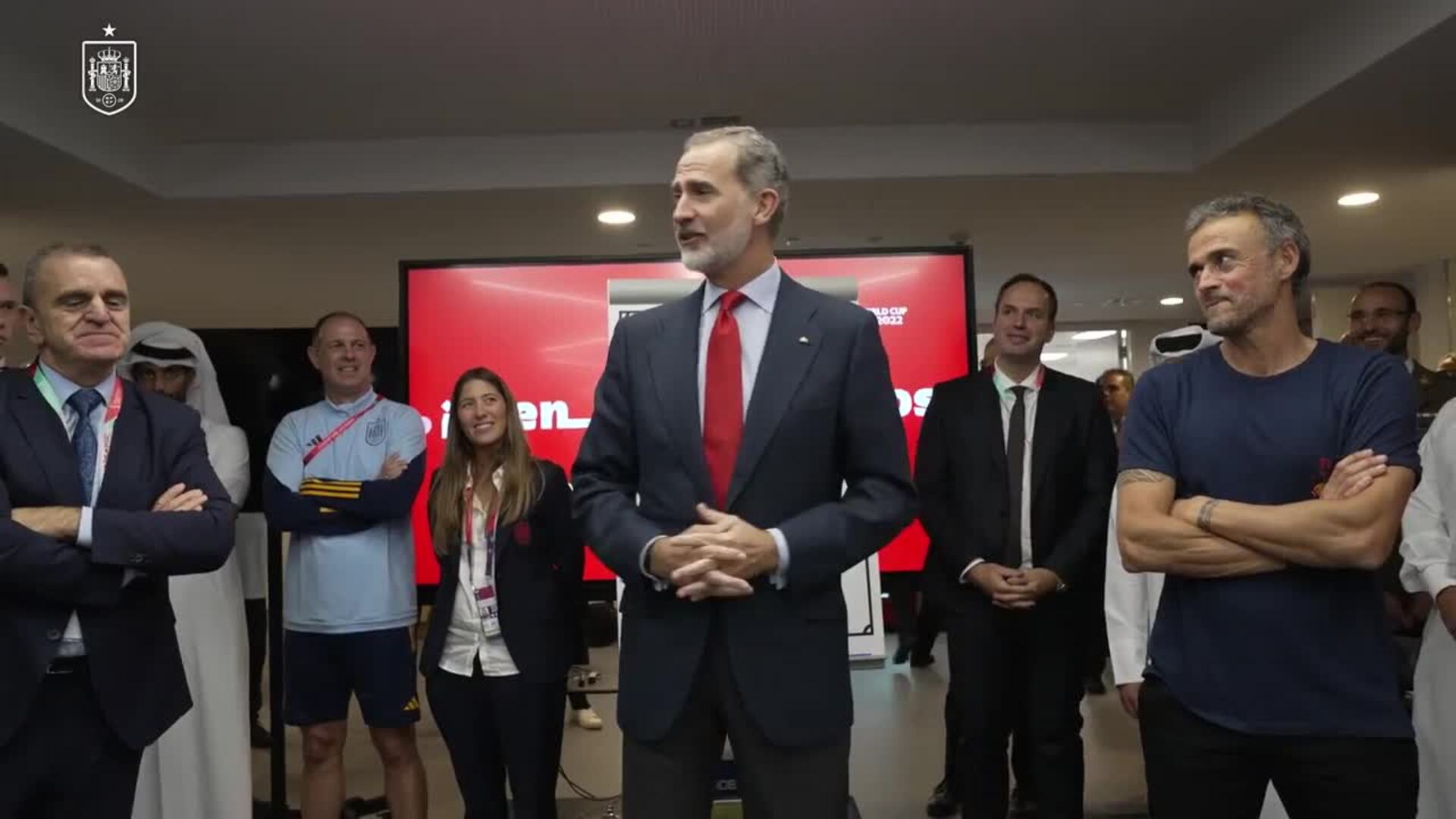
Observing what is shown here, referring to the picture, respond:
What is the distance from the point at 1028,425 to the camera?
3.07m

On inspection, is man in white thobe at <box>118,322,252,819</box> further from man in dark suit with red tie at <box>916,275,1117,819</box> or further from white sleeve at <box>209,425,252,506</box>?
man in dark suit with red tie at <box>916,275,1117,819</box>

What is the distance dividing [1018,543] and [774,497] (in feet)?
5.28

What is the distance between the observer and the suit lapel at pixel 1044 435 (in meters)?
2.99

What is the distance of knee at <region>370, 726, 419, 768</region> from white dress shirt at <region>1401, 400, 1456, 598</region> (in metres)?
2.77

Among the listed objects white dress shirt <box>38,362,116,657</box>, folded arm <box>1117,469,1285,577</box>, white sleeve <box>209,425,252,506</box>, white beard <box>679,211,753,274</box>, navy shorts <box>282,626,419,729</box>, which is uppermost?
white beard <box>679,211,753,274</box>

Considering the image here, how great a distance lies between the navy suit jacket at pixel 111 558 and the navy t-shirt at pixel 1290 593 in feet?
5.97

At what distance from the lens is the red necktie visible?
1618 mm

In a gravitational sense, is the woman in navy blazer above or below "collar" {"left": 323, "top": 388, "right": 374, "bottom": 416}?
below

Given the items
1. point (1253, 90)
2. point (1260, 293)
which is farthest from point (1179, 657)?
point (1253, 90)

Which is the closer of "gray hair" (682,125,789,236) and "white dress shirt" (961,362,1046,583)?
"gray hair" (682,125,789,236)

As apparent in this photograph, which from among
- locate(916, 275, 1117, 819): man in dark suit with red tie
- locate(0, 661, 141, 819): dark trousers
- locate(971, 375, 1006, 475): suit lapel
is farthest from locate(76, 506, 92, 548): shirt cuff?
locate(971, 375, 1006, 475): suit lapel

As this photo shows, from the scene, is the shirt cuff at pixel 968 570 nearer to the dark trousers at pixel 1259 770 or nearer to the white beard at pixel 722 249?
the dark trousers at pixel 1259 770

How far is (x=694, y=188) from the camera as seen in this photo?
65.1 inches

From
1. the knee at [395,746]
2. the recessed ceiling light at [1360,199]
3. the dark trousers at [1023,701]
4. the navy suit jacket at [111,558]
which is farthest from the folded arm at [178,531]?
the recessed ceiling light at [1360,199]
